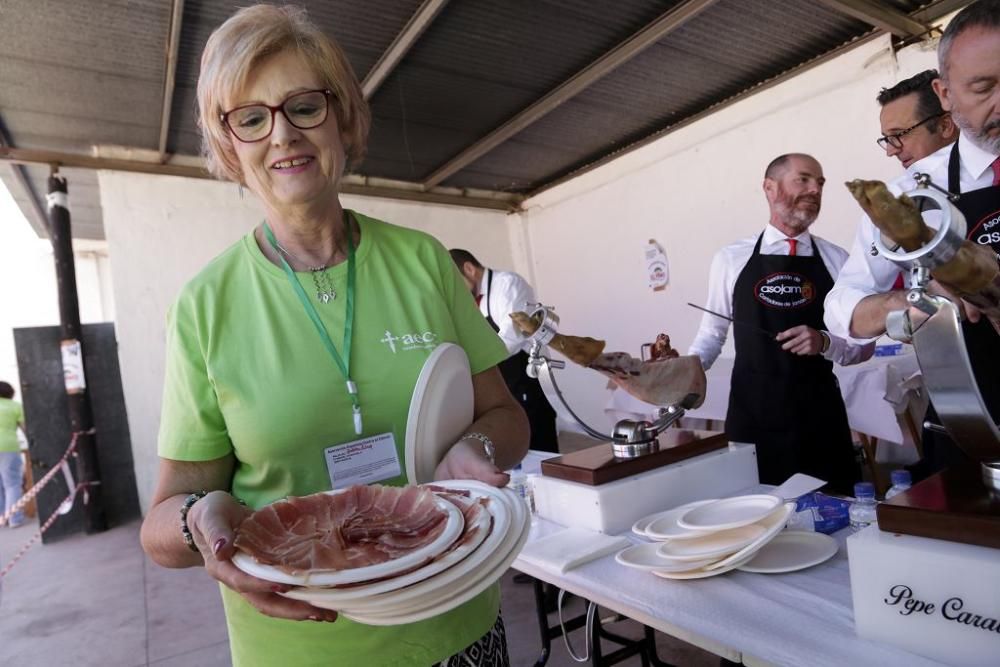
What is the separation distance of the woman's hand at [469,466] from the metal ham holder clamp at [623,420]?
0.76 meters

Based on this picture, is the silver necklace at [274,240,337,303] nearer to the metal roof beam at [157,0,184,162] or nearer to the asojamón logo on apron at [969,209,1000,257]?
the asojamón logo on apron at [969,209,1000,257]

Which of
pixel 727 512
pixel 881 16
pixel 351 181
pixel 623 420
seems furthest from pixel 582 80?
pixel 727 512

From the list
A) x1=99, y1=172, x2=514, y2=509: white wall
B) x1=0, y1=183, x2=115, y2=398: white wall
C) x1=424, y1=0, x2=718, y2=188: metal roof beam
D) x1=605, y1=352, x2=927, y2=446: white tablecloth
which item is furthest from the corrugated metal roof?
x1=0, y1=183, x2=115, y2=398: white wall

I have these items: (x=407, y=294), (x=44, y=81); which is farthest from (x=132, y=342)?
(x=407, y=294)

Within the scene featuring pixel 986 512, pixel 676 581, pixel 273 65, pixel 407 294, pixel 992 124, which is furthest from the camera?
pixel 992 124

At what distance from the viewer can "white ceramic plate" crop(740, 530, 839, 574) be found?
125cm

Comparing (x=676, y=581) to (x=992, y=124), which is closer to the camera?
(x=676, y=581)

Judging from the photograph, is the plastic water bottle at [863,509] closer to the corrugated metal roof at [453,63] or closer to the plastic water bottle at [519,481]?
the plastic water bottle at [519,481]

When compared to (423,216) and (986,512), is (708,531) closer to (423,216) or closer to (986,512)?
(986,512)

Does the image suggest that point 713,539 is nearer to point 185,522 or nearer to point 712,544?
point 712,544

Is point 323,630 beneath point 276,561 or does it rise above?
beneath

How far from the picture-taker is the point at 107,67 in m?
4.13

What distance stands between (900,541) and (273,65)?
1.25 meters

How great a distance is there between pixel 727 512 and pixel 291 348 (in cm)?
107
